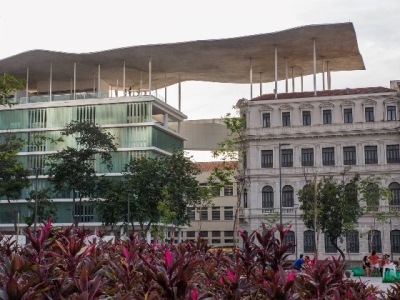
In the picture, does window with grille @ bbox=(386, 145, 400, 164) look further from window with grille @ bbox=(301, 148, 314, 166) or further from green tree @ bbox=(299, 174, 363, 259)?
window with grille @ bbox=(301, 148, 314, 166)

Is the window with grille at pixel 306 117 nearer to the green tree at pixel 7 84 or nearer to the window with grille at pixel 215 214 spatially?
the window with grille at pixel 215 214

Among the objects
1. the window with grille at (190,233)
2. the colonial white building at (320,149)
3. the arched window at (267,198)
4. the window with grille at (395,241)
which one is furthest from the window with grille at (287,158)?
the window with grille at (190,233)

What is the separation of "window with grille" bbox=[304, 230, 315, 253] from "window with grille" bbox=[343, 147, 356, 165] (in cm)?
707

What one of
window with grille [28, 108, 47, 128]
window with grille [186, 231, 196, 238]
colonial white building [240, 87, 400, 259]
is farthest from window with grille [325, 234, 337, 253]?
window with grille [186, 231, 196, 238]

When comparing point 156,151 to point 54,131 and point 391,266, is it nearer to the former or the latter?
point 54,131

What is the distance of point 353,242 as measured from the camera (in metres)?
54.8

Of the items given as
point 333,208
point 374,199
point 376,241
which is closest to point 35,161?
point 333,208

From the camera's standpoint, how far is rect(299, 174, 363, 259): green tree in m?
49.2

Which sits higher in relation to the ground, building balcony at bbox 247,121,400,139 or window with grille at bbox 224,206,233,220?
building balcony at bbox 247,121,400,139

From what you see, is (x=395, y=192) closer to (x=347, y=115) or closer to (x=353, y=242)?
(x=353, y=242)

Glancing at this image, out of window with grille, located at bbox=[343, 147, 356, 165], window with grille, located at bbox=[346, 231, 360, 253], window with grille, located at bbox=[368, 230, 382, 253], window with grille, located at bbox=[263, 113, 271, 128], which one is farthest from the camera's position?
window with grille, located at bbox=[263, 113, 271, 128]

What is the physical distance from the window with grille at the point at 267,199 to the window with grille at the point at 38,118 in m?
25.7

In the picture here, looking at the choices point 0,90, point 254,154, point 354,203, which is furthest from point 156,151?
point 0,90

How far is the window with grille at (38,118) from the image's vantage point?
68.6 m
